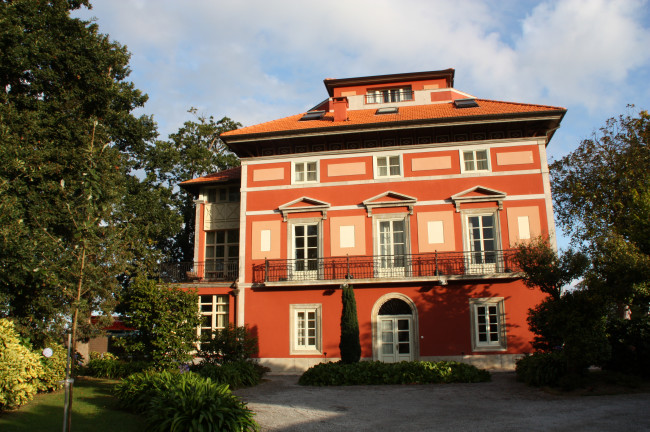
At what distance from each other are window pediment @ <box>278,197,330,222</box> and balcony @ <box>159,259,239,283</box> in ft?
10.5

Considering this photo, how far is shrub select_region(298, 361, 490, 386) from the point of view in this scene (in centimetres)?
1501

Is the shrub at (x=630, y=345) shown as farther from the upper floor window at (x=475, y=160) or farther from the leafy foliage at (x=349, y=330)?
the upper floor window at (x=475, y=160)

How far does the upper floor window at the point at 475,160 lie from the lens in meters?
19.4

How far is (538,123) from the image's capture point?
19.1m

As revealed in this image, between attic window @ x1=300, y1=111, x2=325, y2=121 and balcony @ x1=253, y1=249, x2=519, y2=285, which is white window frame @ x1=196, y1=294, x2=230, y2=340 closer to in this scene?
balcony @ x1=253, y1=249, x2=519, y2=285

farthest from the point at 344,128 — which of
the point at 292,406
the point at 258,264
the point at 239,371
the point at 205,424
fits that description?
the point at 205,424

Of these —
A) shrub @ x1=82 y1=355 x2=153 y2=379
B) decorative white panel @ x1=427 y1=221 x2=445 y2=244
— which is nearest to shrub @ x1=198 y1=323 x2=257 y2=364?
shrub @ x1=82 y1=355 x2=153 y2=379

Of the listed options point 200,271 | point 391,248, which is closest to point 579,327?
point 391,248

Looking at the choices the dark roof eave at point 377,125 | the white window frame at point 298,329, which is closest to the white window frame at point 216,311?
the white window frame at point 298,329

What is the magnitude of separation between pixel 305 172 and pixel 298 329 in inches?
244

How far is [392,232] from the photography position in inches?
765

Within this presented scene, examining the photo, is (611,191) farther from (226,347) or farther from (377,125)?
(226,347)

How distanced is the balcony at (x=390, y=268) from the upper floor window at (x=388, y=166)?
10.7 ft

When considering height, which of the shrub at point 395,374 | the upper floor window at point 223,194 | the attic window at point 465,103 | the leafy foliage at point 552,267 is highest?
the attic window at point 465,103
